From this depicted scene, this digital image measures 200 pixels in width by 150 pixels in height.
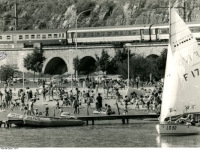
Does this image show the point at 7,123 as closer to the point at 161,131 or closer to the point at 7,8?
the point at 161,131

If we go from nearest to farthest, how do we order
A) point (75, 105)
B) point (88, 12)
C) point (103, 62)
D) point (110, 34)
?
point (75, 105)
point (103, 62)
point (110, 34)
point (88, 12)

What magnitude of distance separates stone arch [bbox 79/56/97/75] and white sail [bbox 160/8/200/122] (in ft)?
183

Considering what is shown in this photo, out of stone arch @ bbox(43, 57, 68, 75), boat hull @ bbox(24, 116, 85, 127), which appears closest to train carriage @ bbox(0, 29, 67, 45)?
stone arch @ bbox(43, 57, 68, 75)

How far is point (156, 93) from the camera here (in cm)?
6391

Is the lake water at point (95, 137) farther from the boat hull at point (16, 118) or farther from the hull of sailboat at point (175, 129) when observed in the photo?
the boat hull at point (16, 118)

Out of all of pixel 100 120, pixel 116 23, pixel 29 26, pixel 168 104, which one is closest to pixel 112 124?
pixel 100 120

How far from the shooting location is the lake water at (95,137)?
157 feet

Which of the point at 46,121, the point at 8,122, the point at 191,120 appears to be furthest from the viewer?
the point at 8,122

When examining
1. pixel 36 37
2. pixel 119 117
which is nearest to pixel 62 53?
pixel 36 37

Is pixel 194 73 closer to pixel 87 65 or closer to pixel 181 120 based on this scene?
pixel 181 120

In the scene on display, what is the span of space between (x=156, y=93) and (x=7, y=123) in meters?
12.1

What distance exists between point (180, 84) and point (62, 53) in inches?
2269

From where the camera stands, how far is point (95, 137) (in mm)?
51594

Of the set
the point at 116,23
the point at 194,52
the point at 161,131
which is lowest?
the point at 161,131
